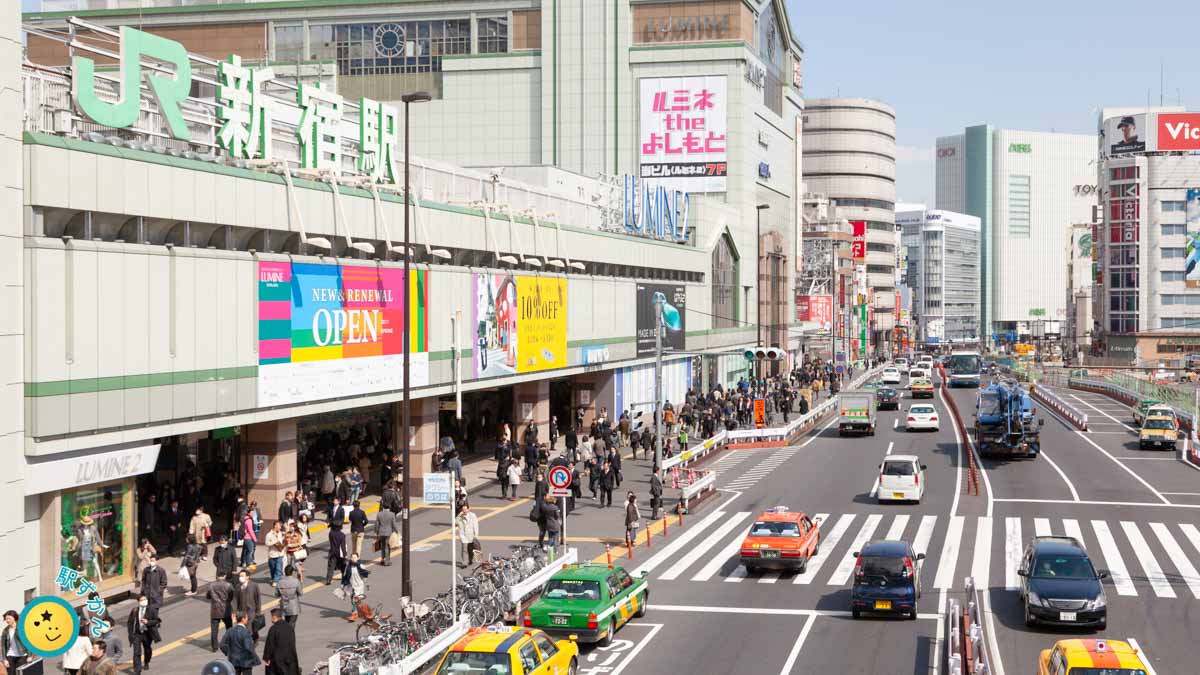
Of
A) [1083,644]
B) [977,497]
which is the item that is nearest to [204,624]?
[1083,644]

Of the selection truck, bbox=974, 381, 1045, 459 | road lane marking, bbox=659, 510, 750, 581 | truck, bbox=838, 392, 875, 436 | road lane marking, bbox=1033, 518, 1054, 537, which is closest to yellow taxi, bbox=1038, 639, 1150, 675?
road lane marking, bbox=659, 510, 750, 581

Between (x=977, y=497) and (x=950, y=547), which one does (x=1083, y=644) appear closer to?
(x=950, y=547)

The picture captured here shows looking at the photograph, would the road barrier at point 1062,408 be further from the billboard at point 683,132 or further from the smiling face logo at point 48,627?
the smiling face logo at point 48,627

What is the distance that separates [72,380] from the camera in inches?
1113

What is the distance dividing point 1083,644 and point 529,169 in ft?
181

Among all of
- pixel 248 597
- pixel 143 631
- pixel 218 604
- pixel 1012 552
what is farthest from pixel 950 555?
pixel 143 631

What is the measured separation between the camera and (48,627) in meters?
18.2

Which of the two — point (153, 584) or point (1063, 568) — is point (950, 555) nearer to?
point (1063, 568)

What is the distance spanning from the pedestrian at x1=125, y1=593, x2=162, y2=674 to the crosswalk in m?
13.7

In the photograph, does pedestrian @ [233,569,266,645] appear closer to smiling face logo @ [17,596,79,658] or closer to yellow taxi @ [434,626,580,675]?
yellow taxi @ [434,626,580,675]

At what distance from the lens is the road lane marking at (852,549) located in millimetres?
32906

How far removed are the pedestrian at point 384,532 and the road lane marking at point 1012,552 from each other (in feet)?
52.5

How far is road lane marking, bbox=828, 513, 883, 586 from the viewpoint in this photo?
32.9 metres

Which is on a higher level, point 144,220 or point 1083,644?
point 144,220
